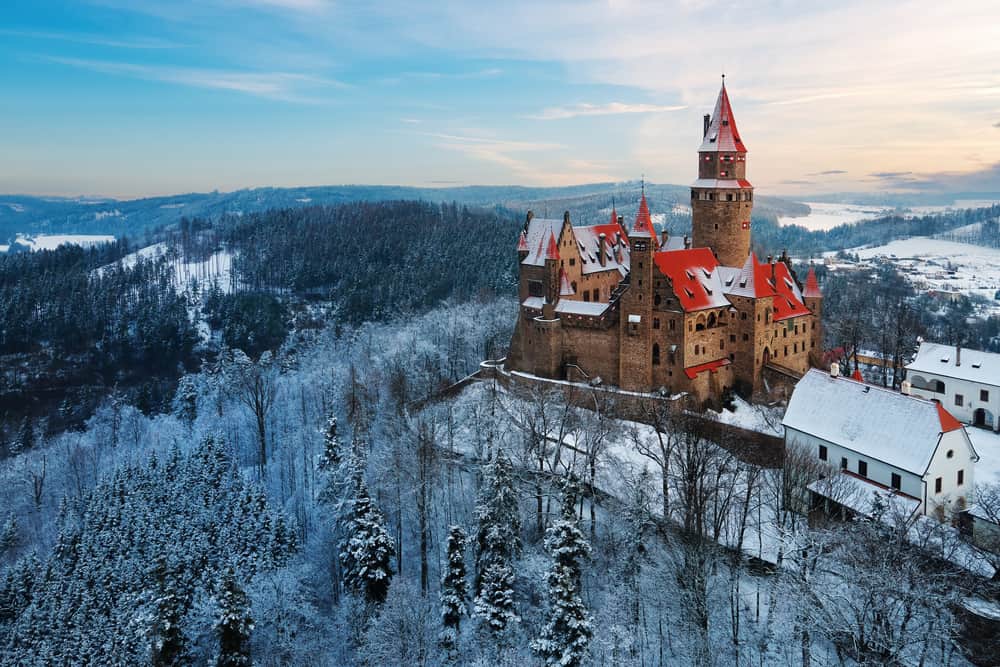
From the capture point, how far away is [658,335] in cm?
4672

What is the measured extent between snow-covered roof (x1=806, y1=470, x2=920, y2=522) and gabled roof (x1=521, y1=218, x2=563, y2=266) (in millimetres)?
28267

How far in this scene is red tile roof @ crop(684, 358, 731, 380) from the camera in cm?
4562

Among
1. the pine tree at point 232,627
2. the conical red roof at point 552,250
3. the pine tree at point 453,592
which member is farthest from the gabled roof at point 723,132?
the pine tree at point 232,627

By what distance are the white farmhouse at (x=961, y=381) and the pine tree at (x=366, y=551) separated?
37.2m

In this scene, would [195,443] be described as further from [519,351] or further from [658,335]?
[658,335]

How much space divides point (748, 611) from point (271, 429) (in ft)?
160

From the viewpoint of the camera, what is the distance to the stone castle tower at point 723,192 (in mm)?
50969

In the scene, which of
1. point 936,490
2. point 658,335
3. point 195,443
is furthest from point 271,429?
point 936,490

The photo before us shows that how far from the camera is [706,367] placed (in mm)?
46531

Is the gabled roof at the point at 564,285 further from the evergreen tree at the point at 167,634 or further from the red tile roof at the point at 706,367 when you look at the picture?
the evergreen tree at the point at 167,634

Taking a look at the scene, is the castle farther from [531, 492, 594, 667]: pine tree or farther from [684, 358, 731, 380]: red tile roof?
[531, 492, 594, 667]: pine tree

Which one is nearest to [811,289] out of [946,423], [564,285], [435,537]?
[564,285]

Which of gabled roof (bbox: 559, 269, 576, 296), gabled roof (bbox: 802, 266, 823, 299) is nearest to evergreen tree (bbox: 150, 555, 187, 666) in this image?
gabled roof (bbox: 559, 269, 576, 296)

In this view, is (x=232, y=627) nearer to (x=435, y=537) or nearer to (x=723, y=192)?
(x=435, y=537)
